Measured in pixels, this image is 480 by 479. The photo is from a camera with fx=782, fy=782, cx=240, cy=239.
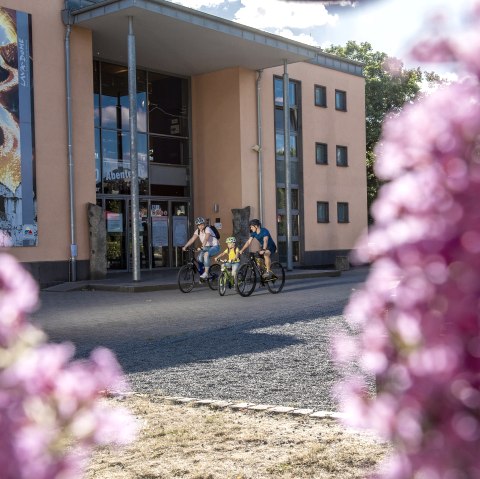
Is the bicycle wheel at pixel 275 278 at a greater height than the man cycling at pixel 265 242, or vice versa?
the man cycling at pixel 265 242

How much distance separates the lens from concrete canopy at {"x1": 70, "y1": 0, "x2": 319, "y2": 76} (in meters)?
21.8

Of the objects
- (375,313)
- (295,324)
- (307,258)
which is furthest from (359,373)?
(307,258)

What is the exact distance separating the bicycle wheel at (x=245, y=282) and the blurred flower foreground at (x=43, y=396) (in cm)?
1592

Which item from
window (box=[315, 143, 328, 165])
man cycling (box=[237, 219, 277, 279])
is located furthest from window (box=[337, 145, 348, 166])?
man cycling (box=[237, 219, 277, 279])

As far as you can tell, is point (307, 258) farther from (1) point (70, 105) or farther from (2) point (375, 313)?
(2) point (375, 313)

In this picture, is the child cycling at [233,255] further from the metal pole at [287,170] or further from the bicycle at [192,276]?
the metal pole at [287,170]

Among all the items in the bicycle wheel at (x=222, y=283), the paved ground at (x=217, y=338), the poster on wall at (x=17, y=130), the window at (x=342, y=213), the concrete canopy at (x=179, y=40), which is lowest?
the paved ground at (x=217, y=338)

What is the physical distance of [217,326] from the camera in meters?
Answer: 11.4

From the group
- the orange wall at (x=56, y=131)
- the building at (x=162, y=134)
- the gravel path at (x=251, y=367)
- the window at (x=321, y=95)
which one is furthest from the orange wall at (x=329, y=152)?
the gravel path at (x=251, y=367)

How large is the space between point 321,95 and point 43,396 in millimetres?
33187

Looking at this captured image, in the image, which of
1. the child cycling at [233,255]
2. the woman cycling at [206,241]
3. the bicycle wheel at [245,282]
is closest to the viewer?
the bicycle wheel at [245,282]

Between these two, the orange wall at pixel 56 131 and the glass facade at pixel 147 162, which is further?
the glass facade at pixel 147 162

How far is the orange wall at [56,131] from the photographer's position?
21.8 m

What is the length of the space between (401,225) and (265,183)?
94.5 feet
